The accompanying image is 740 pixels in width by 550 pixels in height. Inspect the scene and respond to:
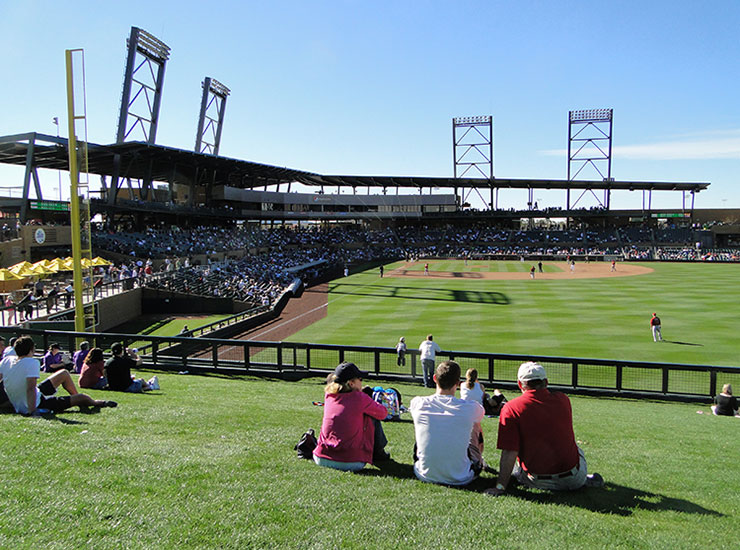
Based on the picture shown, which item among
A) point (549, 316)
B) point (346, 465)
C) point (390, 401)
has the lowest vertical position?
point (549, 316)

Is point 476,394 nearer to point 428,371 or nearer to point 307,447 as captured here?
point 307,447

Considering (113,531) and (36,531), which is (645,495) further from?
(36,531)

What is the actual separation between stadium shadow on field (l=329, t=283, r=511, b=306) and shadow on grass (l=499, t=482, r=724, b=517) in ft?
89.4

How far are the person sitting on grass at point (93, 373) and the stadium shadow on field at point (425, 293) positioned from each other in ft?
84.3

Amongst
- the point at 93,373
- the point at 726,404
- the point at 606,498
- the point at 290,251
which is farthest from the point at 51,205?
the point at 606,498

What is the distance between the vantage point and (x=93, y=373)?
9.48 meters

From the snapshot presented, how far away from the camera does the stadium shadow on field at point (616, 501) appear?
14.9 feet

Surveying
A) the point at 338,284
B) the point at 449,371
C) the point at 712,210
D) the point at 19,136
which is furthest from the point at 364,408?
the point at 712,210

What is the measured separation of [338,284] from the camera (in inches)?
1754

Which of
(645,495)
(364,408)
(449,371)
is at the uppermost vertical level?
(449,371)

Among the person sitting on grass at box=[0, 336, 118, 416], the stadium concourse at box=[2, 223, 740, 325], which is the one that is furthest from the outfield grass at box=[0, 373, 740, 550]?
the stadium concourse at box=[2, 223, 740, 325]

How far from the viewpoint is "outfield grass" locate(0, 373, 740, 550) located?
12.6 ft

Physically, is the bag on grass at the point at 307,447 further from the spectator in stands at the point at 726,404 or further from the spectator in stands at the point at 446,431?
the spectator in stands at the point at 726,404

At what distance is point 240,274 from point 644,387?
3058 cm
